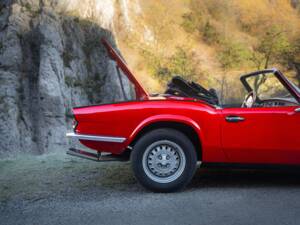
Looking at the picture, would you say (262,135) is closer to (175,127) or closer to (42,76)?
(175,127)

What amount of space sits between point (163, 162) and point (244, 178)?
1.38 metres

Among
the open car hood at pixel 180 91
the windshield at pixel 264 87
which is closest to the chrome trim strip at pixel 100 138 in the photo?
the open car hood at pixel 180 91

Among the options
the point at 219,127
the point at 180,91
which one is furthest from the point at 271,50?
the point at 219,127

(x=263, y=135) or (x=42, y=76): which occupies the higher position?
(x=42, y=76)

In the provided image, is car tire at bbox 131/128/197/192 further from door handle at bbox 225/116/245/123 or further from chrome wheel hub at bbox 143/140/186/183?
door handle at bbox 225/116/245/123

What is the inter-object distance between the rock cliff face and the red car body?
480 centimetres

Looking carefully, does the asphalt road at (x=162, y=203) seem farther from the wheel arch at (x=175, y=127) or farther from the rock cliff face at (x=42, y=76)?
the rock cliff face at (x=42, y=76)

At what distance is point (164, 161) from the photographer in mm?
4895

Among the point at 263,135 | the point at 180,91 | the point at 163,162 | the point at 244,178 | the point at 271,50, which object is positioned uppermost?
the point at 271,50

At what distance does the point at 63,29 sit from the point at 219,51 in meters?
21.8

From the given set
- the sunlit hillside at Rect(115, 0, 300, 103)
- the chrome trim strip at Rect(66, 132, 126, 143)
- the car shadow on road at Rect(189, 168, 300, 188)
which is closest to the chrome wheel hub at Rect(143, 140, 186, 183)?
the chrome trim strip at Rect(66, 132, 126, 143)

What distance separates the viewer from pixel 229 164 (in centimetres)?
502

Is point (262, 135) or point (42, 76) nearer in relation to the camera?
point (262, 135)

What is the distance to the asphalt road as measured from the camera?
396 cm
